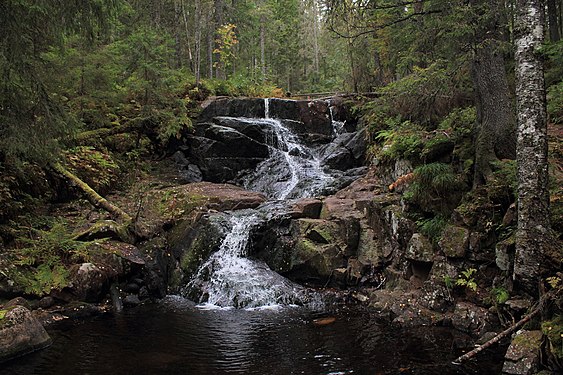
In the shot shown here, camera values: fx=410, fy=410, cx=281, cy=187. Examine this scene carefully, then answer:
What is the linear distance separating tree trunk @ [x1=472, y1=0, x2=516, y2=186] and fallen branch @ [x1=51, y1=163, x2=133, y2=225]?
1024 centimetres

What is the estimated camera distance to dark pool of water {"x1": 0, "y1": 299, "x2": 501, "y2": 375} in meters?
6.48

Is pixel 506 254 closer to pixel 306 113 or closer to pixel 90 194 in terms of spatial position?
pixel 90 194

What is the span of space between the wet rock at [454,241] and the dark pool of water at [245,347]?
158 cm

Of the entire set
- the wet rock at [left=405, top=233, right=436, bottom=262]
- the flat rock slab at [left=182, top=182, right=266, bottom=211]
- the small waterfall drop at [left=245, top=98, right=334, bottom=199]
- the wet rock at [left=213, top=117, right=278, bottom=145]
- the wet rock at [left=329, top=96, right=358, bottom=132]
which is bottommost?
the wet rock at [left=405, top=233, right=436, bottom=262]

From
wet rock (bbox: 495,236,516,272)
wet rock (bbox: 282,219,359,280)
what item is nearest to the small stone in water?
wet rock (bbox: 282,219,359,280)

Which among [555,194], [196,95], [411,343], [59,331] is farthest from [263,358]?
[196,95]

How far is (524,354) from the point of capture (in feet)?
17.7

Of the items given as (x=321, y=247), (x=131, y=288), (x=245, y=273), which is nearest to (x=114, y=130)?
(x=131, y=288)

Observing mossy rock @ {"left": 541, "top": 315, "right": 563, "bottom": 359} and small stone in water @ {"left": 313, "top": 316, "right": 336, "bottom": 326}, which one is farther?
small stone in water @ {"left": 313, "top": 316, "right": 336, "bottom": 326}

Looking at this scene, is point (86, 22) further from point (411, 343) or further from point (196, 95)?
point (196, 95)

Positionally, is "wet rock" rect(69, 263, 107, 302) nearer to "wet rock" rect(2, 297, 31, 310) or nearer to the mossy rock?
"wet rock" rect(2, 297, 31, 310)

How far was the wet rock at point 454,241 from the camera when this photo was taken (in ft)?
27.1

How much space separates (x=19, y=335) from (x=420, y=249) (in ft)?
26.5

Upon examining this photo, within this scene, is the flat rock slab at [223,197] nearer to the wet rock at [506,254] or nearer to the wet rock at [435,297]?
the wet rock at [435,297]
